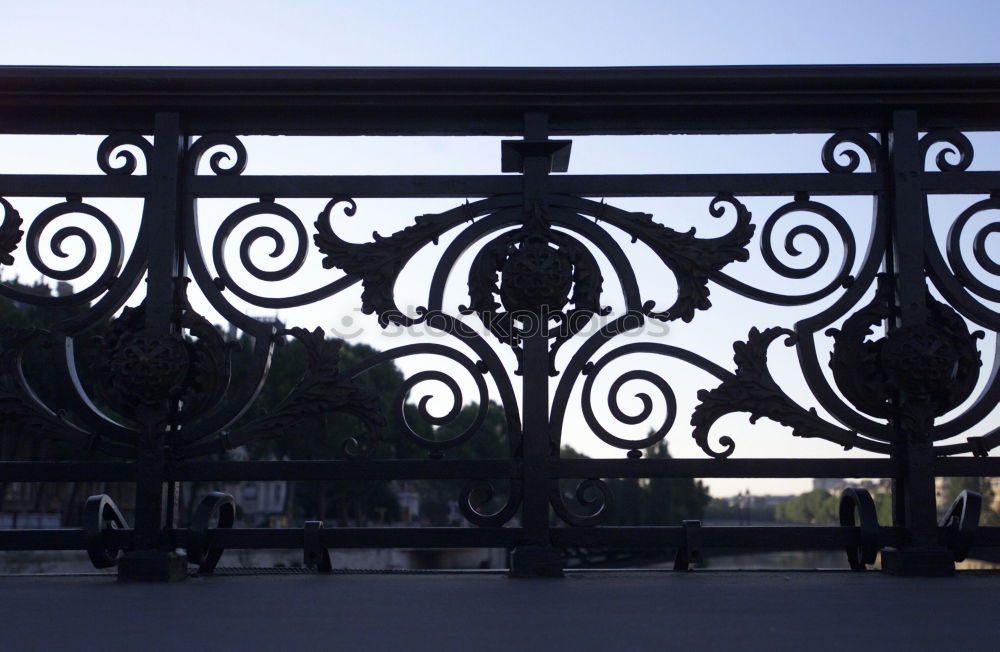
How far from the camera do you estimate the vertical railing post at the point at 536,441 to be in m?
3.64

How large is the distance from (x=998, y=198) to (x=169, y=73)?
3.17m

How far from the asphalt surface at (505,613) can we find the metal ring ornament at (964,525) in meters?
0.11

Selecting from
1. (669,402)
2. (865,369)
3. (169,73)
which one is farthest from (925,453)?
(169,73)

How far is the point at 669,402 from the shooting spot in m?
3.76

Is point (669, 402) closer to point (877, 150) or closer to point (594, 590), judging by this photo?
point (594, 590)

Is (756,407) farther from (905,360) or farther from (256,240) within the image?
(256,240)

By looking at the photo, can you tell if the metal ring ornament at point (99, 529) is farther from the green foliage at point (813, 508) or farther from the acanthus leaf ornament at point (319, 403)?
the green foliage at point (813, 508)

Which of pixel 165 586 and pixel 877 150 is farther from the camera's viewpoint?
pixel 877 150

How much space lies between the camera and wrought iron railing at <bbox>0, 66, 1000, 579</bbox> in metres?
3.70

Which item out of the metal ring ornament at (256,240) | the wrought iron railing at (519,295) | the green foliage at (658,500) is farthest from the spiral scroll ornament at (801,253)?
the green foliage at (658,500)

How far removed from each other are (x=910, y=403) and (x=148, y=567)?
2.73 meters

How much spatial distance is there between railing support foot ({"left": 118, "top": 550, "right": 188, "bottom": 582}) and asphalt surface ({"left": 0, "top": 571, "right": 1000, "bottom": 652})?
98 millimetres

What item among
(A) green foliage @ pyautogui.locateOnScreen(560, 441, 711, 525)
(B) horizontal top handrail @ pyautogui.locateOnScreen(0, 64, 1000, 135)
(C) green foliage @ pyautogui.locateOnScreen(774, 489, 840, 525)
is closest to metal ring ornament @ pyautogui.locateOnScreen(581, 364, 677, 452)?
(B) horizontal top handrail @ pyautogui.locateOnScreen(0, 64, 1000, 135)

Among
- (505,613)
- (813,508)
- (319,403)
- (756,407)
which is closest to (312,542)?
(319,403)
